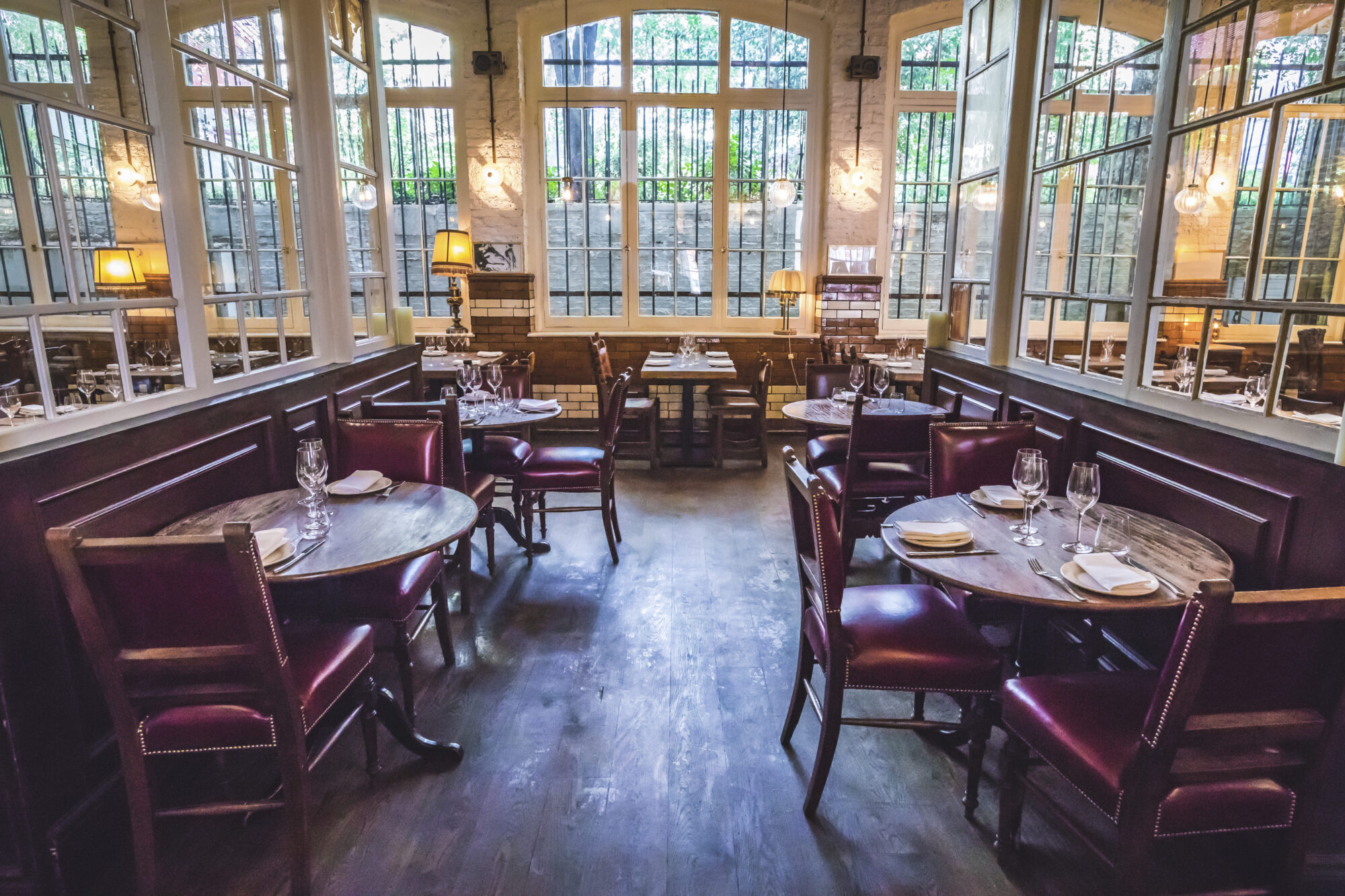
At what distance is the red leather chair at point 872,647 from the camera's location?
6.63 ft

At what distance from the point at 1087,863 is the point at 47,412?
299cm

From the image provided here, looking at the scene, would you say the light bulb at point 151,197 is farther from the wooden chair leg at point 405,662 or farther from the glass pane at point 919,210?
the glass pane at point 919,210

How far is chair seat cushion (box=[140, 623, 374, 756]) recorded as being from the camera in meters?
1.75

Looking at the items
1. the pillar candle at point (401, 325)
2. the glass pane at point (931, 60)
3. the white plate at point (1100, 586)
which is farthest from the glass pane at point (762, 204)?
the white plate at point (1100, 586)

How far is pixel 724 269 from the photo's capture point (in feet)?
24.3

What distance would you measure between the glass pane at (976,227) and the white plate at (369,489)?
306 cm

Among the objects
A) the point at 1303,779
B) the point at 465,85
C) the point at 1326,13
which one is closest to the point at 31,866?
the point at 1303,779

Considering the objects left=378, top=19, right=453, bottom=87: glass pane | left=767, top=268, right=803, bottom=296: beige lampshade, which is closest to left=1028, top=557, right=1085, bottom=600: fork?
left=767, top=268, right=803, bottom=296: beige lampshade

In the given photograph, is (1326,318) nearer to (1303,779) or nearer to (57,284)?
(1303,779)

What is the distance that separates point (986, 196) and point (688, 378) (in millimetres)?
2551

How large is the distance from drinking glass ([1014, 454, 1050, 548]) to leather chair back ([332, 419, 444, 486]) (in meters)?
2.03

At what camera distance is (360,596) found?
250 cm

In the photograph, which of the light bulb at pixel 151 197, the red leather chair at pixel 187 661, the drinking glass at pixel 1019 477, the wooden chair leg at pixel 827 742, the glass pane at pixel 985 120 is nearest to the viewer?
the red leather chair at pixel 187 661

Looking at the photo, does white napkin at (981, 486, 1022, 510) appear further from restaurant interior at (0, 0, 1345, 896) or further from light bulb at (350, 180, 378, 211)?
light bulb at (350, 180, 378, 211)
